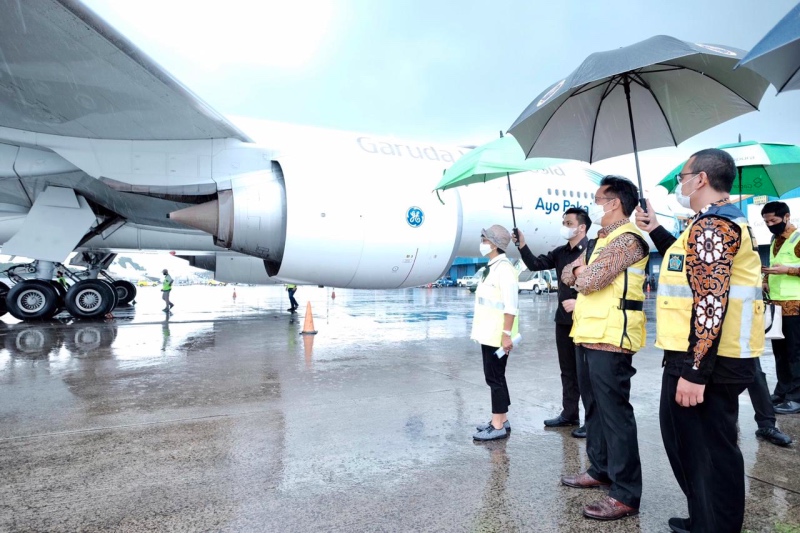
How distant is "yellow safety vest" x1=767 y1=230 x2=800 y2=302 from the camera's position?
3.92 meters

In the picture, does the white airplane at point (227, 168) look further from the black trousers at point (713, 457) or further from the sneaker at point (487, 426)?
the black trousers at point (713, 457)

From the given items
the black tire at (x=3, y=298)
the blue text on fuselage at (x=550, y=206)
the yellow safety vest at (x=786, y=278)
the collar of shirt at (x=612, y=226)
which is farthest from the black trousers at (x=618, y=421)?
the black tire at (x=3, y=298)

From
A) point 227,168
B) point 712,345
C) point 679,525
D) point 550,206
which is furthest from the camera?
point 550,206

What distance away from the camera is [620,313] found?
7.79 feet

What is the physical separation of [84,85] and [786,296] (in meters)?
7.61

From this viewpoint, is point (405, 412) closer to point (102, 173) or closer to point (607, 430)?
point (607, 430)

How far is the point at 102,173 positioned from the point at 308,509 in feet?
20.4

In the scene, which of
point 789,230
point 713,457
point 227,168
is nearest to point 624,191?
point 713,457

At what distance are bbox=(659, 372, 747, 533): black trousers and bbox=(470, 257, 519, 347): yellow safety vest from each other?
141 centimetres

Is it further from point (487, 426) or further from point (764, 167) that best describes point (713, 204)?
point (764, 167)

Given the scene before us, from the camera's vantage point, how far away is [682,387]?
6.01ft

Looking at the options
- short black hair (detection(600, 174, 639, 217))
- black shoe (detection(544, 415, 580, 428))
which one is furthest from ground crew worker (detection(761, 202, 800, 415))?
short black hair (detection(600, 174, 639, 217))

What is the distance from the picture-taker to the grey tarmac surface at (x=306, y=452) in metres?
2.19

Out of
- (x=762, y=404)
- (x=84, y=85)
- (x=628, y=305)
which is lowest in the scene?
(x=762, y=404)
